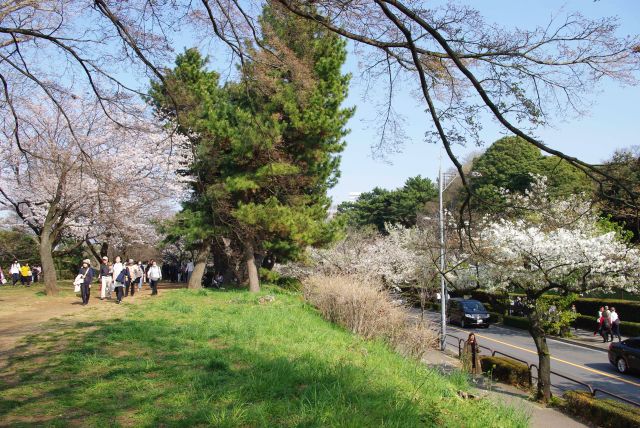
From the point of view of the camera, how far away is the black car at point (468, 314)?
97.2 feet

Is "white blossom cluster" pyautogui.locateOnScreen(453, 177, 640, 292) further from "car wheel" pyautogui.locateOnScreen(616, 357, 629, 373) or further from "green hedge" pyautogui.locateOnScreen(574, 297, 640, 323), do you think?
"green hedge" pyautogui.locateOnScreen(574, 297, 640, 323)

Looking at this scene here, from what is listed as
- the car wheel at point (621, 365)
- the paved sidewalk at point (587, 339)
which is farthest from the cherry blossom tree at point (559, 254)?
the paved sidewalk at point (587, 339)

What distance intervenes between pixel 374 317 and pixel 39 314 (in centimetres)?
984

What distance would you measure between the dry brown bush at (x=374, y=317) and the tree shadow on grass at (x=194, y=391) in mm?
5929

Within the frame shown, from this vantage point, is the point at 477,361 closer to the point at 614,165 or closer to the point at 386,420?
the point at 386,420

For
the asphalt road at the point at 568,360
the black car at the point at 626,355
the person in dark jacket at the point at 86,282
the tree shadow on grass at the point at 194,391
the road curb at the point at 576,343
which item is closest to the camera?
the tree shadow on grass at the point at 194,391

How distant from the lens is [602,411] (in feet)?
36.0

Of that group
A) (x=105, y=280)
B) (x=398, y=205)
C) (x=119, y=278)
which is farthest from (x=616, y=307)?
(x=398, y=205)

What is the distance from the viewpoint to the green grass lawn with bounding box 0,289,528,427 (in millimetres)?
5105

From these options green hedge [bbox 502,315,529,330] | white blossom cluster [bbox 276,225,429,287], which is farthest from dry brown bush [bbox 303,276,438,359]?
white blossom cluster [bbox 276,225,429,287]

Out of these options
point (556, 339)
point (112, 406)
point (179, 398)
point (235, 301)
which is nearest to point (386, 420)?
point (179, 398)

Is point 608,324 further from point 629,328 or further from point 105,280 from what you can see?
point 105,280

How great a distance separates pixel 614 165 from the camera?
423 cm

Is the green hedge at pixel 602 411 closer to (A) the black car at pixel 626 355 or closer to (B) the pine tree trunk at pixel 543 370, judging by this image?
(B) the pine tree trunk at pixel 543 370
